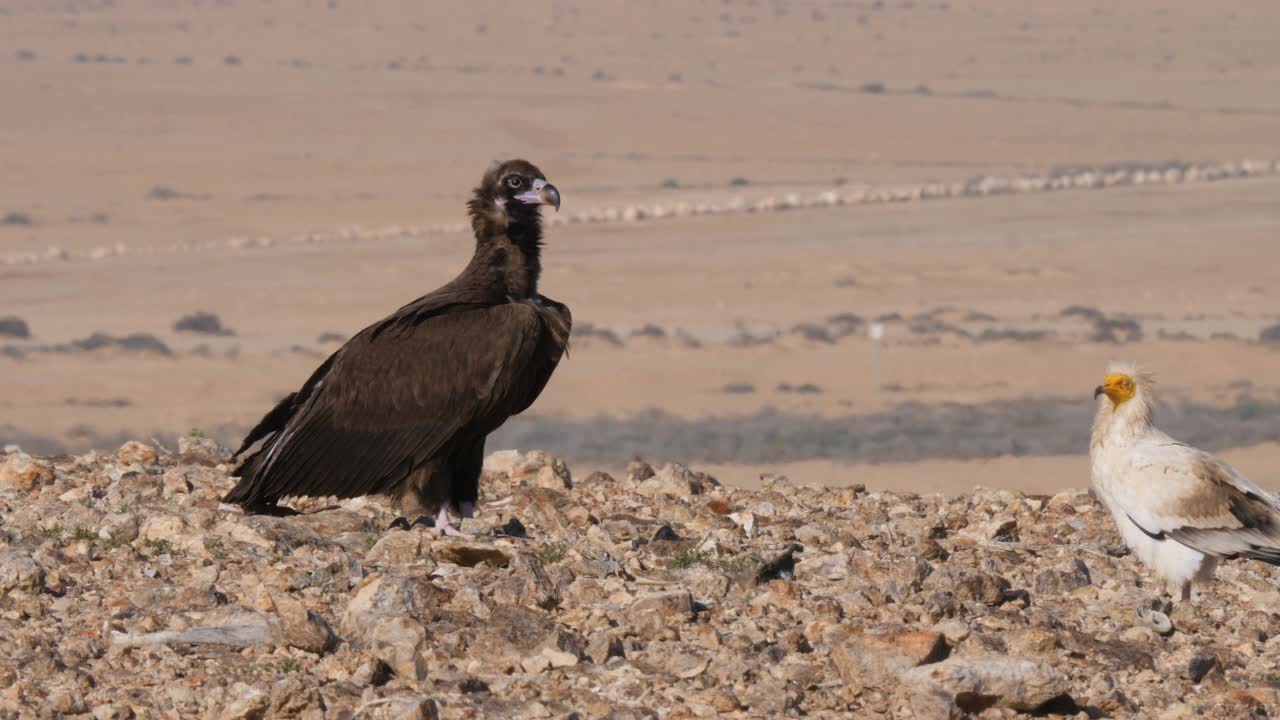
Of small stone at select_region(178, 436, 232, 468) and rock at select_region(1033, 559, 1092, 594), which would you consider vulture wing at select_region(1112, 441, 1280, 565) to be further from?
small stone at select_region(178, 436, 232, 468)

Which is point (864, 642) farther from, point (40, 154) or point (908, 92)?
point (908, 92)

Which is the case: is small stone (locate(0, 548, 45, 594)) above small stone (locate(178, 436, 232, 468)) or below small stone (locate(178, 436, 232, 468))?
above

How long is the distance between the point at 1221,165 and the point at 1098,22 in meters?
61.2

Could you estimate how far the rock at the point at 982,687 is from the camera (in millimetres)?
7125

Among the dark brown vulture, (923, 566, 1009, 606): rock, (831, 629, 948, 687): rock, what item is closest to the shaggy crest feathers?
(923, 566, 1009, 606): rock

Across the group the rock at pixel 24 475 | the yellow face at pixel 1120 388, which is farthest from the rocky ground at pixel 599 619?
the yellow face at pixel 1120 388

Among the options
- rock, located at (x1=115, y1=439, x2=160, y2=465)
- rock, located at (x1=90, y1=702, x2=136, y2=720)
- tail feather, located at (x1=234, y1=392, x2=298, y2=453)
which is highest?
tail feather, located at (x1=234, y1=392, x2=298, y2=453)

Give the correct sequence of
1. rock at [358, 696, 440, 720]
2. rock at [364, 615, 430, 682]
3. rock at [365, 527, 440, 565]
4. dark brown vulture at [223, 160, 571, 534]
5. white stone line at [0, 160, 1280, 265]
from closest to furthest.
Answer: rock at [358, 696, 440, 720] → rock at [364, 615, 430, 682] → rock at [365, 527, 440, 565] → dark brown vulture at [223, 160, 571, 534] → white stone line at [0, 160, 1280, 265]

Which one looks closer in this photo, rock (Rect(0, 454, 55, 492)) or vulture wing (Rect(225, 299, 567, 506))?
vulture wing (Rect(225, 299, 567, 506))

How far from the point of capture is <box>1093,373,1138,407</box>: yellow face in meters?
8.92

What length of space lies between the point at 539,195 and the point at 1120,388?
3.01 metres

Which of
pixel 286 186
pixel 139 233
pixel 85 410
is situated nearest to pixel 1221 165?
pixel 286 186

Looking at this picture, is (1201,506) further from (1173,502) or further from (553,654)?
(553,654)

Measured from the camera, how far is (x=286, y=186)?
61469 mm
